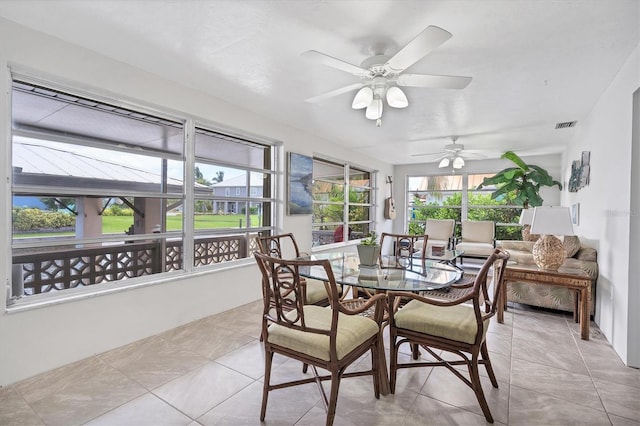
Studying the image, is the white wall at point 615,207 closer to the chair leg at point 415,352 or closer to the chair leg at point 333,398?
the chair leg at point 415,352

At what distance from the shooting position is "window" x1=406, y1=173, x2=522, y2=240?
6.89 meters

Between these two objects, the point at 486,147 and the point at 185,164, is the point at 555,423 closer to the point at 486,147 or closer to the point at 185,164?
the point at 185,164

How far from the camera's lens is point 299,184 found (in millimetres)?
4535

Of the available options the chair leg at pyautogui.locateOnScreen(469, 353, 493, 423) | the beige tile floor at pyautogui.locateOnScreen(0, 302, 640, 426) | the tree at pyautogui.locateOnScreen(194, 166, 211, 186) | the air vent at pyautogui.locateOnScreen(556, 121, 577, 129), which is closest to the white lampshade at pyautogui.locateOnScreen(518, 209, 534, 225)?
the air vent at pyautogui.locateOnScreen(556, 121, 577, 129)

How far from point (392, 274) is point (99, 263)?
2.55m

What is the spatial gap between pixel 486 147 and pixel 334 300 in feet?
17.6

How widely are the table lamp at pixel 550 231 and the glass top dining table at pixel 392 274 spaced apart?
4.06 feet

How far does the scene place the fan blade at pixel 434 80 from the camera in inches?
82.2

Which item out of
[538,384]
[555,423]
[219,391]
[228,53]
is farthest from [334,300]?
[228,53]

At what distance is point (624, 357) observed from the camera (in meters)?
2.38

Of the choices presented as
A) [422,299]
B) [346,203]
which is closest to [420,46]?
[422,299]

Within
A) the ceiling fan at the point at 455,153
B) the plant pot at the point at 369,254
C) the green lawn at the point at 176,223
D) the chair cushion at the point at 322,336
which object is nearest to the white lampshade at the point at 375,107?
the plant pot at the point at 369,254

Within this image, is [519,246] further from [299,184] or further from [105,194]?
[105,194]

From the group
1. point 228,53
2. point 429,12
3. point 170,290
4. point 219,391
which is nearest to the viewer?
point 429,12
